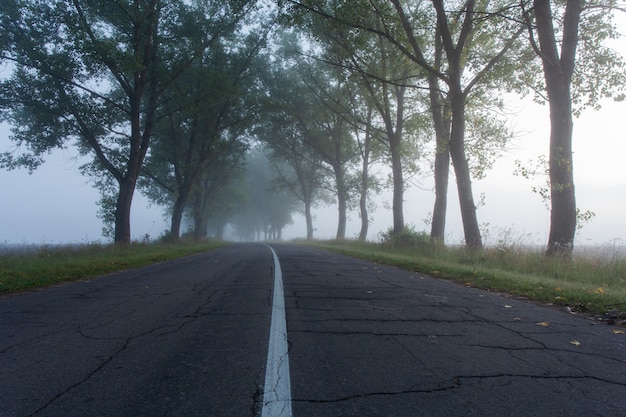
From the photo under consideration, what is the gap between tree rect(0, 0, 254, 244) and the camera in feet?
53.8

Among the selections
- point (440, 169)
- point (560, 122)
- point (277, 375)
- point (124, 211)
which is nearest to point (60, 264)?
point (124, 211)

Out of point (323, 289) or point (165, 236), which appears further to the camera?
point (165, 236)

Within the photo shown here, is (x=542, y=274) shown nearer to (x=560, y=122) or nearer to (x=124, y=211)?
(x=560, y=122)

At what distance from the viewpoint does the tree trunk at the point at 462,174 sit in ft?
49.3

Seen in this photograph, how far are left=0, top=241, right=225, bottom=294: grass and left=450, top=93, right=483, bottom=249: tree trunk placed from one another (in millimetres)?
11534

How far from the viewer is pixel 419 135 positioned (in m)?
23.2

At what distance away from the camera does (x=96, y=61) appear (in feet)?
53.1

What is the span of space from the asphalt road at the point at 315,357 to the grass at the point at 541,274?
90cm

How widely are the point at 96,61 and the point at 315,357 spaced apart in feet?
54.8

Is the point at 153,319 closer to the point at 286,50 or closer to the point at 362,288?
the point at 362,288

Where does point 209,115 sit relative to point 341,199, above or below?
above

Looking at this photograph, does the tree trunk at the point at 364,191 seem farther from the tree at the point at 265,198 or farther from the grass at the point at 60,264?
the tree at the point at 265,198

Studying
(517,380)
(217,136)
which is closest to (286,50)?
(217,136)

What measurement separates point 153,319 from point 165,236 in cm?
2322
